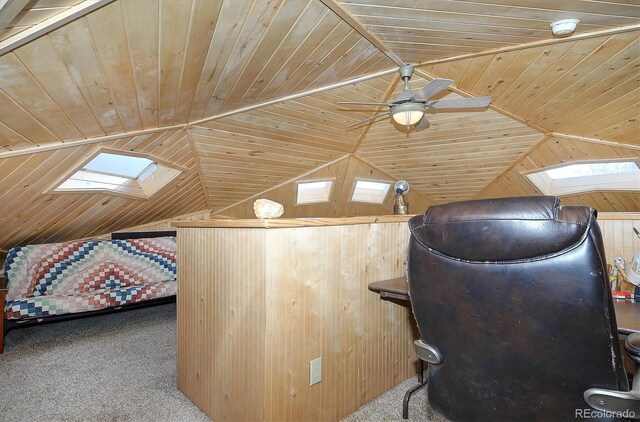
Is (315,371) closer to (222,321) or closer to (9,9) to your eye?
(222,321)

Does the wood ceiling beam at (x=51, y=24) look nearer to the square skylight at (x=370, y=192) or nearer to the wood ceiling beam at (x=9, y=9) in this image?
the wood ceiling beam at (x=9, y=9)

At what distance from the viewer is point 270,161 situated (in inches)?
154

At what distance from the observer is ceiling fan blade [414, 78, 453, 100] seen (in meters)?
2.14

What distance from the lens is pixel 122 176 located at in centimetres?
364

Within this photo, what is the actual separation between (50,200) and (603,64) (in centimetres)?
420

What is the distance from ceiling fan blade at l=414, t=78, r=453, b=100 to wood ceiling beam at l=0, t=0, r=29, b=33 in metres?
1.90

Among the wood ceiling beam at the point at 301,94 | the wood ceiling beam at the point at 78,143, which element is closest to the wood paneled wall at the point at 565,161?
the wood ceiling beam at the point at 301,94

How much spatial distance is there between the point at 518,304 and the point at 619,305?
3.12ft

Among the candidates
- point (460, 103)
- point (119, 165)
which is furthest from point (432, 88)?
point (119, 165)

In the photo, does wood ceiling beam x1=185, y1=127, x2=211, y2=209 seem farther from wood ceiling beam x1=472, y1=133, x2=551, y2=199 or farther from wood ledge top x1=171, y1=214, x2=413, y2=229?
wood ceiling beam x1=472, y1=133, x2=551, y2=199

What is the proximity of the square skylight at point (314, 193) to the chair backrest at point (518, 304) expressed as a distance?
4.09 m

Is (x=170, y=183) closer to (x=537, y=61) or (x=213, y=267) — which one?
(x=213, y=267)

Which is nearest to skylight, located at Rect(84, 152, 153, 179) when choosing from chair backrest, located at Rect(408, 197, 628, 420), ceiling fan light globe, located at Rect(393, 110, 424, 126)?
ceiling fan light globe, located at Rect(393, 110, 424, 126)

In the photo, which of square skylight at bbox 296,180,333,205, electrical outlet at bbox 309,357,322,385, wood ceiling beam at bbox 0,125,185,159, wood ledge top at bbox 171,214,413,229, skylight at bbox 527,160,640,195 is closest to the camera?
wood ledge top at bbox 171,214,413,229
